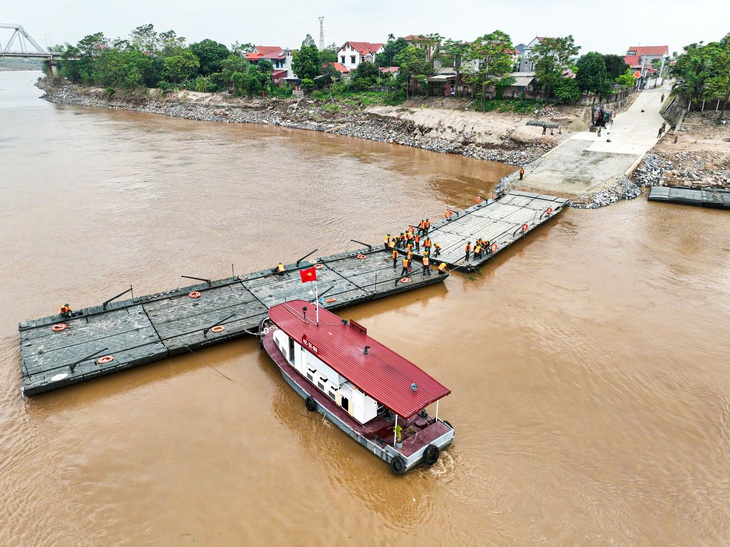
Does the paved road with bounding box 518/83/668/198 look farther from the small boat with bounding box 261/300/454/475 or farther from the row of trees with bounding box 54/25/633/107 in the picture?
the small boat with bounding box 261/300/454/475

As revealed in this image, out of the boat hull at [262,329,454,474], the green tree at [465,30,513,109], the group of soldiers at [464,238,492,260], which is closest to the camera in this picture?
the boat hull at [262,329,454,474]

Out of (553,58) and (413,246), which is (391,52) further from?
(413,246)

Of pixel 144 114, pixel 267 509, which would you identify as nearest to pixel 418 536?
pixel 267 509

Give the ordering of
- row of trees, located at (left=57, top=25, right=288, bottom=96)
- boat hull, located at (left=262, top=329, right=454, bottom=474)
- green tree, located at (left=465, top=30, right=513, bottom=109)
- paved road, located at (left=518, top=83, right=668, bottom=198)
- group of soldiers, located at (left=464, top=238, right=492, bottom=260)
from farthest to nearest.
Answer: row of trees, located at (left=57, top=25, right=288, bottom=96) → green tree, located at (left=465, top=30, right=513, bottom=109) → paved road, located at (left=518, top=83, right=668, bottom=198) → group of soldiers, located at (left=464, top=238, right=492, bottom=260) → boat hull, located at (left=262, top=329, right=454, bottom=474)

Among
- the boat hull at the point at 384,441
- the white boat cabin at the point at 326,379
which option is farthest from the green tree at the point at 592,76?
the boat hull at the point at 384,441

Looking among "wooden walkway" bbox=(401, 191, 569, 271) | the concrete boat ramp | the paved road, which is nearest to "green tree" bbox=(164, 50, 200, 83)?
the paved road

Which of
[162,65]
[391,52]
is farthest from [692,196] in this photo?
[162,65]
